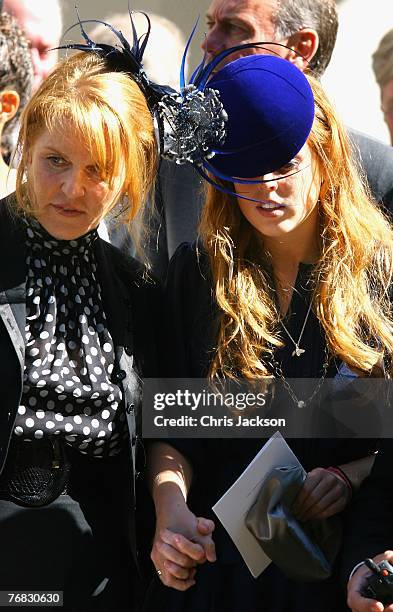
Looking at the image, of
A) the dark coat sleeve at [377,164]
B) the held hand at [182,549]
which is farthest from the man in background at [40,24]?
the held hand at [182,549]

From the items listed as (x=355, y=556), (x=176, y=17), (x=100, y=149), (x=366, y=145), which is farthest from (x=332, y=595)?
(x=176, y=17)

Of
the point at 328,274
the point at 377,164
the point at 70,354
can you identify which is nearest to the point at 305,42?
the point at 377,164

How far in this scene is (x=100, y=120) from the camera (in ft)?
6.36

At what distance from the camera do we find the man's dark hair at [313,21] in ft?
10.0

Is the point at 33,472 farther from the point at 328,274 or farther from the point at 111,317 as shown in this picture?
the point at 328,274

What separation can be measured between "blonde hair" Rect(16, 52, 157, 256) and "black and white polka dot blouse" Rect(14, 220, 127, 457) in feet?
0.43

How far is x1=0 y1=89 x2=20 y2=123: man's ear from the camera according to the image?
112 inches

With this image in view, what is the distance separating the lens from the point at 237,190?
2.17 metres

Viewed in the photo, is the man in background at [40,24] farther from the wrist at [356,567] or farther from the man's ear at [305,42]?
the wrist at [356,567]

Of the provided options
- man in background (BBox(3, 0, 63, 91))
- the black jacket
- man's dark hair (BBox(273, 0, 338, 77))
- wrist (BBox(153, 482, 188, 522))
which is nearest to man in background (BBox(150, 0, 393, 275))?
man's dark hair (BBox(273, 0, 338, 77))

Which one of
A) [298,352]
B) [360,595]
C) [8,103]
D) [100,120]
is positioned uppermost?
[100,120]

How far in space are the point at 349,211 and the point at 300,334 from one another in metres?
0.29

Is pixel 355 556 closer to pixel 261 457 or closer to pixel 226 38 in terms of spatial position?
pixel 261 457

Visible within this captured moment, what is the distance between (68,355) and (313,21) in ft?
5.34
